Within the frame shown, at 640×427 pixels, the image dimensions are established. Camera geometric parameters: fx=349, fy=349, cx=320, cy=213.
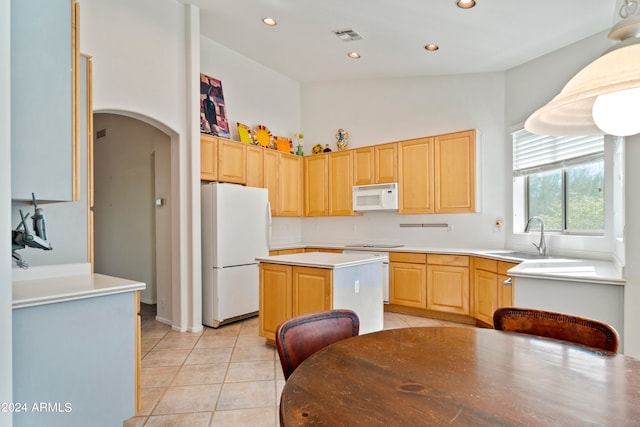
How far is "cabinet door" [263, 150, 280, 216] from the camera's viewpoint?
16.4 feet

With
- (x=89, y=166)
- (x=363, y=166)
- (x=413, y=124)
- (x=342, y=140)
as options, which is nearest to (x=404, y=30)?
(x=413, y=124)

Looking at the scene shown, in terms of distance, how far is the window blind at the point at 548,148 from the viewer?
3332mm

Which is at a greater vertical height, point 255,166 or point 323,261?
point 255,166

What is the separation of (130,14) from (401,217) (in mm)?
4024

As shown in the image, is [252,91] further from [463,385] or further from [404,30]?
[463,385]

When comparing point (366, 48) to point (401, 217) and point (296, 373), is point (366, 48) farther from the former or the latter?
point (296, 373)

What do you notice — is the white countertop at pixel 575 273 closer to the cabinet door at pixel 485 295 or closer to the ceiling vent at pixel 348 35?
the cabinet door at pixel 485 295

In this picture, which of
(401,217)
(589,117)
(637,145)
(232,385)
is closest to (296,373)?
(589,117)

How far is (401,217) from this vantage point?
5.09 m

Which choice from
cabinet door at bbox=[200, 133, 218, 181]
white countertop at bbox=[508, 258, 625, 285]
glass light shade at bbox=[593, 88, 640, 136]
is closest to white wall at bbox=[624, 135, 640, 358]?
white countertop at bbox=[508, 258, 625, 285]

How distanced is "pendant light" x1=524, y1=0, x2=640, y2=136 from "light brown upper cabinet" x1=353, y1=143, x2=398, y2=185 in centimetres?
353

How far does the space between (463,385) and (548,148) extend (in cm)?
368

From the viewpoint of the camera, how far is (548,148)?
3773mm

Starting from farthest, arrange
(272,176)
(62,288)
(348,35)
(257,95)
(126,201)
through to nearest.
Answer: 1. (126,201)
2. (257,95)
3. (272,176)
4. (348,35)
5. (62,288)
